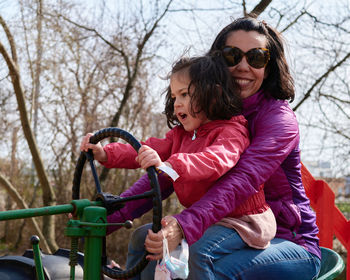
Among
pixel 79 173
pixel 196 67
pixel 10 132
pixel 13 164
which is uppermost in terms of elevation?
pixel 196 67

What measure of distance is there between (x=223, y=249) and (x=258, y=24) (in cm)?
122

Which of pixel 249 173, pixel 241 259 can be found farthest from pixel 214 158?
pixel 241 259

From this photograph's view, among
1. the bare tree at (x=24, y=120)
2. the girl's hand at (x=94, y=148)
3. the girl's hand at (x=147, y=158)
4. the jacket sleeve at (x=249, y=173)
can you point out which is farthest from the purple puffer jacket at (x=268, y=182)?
the bare tree at (x=24, y=120)

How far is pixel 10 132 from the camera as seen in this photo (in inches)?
298

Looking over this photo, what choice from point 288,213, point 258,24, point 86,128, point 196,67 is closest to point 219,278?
point 288,213

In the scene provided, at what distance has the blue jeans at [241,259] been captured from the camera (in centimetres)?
170

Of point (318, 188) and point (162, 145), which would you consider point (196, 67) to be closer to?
point (162, 145)

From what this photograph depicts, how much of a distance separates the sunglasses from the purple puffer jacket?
154mm

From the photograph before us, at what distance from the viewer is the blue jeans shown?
66.7 inches

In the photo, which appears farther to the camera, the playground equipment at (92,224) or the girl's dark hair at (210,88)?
the girl's dark hair at (210,88)

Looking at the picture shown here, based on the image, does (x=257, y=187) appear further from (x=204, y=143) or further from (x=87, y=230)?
(x=87, y=230)

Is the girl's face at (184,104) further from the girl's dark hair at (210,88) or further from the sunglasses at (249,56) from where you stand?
the sunglasses at (249,56)

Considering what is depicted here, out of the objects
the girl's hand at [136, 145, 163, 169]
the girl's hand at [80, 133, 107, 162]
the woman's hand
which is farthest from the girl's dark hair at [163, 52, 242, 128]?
the woman's hand

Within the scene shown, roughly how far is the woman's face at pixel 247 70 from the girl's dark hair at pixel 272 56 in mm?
47
